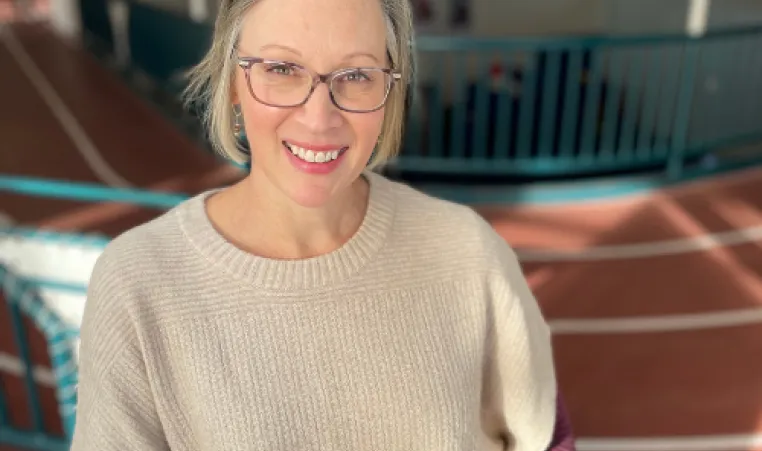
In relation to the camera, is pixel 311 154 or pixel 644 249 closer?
pixel 311 154

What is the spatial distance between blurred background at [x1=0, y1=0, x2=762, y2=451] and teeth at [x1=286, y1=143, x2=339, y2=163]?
369 millimetres

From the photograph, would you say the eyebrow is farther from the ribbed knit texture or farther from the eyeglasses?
the ribbed knit texture

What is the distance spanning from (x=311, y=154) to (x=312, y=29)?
0.19 meters

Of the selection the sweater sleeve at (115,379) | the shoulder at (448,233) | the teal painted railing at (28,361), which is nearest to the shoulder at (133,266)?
the sweater sleeve at (115,379)

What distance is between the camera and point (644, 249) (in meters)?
4.88

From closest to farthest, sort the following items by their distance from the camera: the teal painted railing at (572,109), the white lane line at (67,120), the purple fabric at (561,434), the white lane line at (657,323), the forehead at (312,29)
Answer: the forehead at (312,29)
the purple fabric at (561,434)
the white lane line at (657,323)
the teal painted railing at (572,109)
the white lane line at (67,120)

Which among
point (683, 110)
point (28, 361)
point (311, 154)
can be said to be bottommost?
point (28, 361)

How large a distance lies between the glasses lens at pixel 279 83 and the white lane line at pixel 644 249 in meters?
3.68

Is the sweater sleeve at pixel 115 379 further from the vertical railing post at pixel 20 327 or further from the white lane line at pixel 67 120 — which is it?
the white lane line at pixel 67 120

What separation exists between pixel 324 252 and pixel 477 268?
29 centimetres

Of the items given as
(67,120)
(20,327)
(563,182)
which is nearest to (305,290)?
(20,327)

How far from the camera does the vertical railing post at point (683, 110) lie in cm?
561

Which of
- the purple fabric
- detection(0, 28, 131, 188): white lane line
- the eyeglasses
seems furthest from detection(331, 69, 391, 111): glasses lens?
detection(0, 28, 131, 188): white lane line

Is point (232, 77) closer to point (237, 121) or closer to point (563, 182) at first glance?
point (237, 121)
